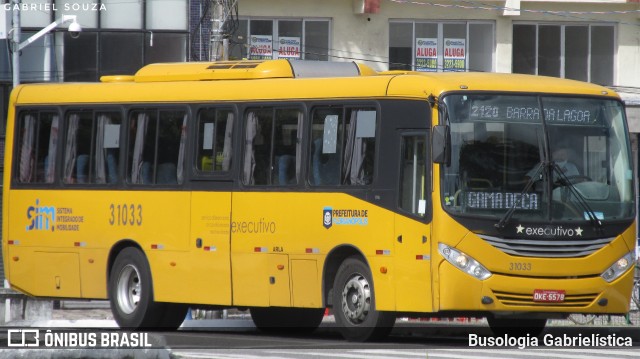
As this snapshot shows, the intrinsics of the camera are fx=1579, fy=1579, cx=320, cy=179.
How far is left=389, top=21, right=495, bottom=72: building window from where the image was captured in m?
39.7

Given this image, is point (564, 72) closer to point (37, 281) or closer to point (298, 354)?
point (37, 281)

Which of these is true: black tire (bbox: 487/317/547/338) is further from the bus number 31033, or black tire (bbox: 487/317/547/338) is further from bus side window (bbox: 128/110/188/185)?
the bus number 31033

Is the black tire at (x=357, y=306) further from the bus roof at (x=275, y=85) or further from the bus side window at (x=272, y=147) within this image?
the bus roof at (x=275, y=85)

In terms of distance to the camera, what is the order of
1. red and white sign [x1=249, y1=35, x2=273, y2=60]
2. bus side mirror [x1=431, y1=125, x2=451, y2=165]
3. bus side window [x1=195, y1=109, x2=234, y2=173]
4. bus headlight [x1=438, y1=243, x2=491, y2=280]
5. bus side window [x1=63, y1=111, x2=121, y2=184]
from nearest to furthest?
1. bus side mirror [x1=431, y1=125, x2=451, y2=165]
2. bus headlight [x1=438, y1=243, x2=491, y2=280]
3. bus side window [x1=195, y1=109, x2=234, y2=173]
4. bus side window [x1=63, y1=111, x2=121, y2=184]
5. red and white sign [x1=249, y1=35, x2=273, y2=60]

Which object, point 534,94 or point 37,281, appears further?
point 37,281

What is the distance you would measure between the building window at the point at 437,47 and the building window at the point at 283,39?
185cm

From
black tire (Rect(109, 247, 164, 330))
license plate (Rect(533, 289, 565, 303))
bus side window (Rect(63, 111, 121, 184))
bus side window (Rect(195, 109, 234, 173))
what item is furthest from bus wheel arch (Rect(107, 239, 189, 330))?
license plate (Rect(533, 289, 565, 303))

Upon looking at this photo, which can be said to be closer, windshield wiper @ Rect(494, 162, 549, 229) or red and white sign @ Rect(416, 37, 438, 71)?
windshield wiper @ Rect(494, 162, 549, 229)

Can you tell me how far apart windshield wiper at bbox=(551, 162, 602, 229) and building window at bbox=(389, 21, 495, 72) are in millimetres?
22362

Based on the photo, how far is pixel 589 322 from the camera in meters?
26.7

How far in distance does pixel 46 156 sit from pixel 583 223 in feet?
27.0

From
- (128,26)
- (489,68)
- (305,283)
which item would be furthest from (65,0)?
(305,283)

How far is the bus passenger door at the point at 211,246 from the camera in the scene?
19656 millimetres

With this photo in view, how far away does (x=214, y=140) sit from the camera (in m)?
20.0
